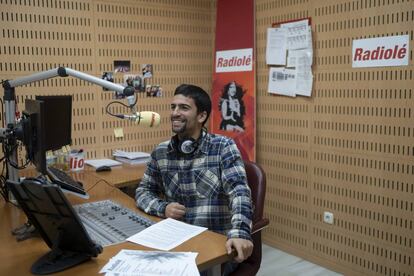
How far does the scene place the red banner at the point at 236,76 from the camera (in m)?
3.81

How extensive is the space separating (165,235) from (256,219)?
609 mm

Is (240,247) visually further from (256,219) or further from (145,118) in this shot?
(145,118)

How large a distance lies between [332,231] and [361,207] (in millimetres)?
350

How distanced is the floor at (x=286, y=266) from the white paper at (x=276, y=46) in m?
1.63

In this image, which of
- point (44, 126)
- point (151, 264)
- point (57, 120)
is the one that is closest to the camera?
point (151, 264)

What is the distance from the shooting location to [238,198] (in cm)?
204

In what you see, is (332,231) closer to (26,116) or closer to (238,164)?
(238,164)

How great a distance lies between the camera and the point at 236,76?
3928mm

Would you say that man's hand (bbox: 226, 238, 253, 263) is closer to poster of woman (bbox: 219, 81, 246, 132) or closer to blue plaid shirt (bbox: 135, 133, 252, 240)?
blue plaid shirt (bbox: 135, 133, 252, 240)

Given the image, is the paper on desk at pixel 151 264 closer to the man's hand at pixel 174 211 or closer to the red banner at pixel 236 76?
the man's hand at pixel 174 211

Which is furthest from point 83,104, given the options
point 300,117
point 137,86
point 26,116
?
point 300,117

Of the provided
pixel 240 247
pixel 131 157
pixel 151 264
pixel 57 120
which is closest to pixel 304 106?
pixel 131 157

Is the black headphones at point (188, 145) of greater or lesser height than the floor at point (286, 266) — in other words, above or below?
above

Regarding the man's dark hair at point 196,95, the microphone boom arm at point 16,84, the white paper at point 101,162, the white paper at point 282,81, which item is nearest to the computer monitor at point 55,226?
the microphone boom arm at point 16,84
